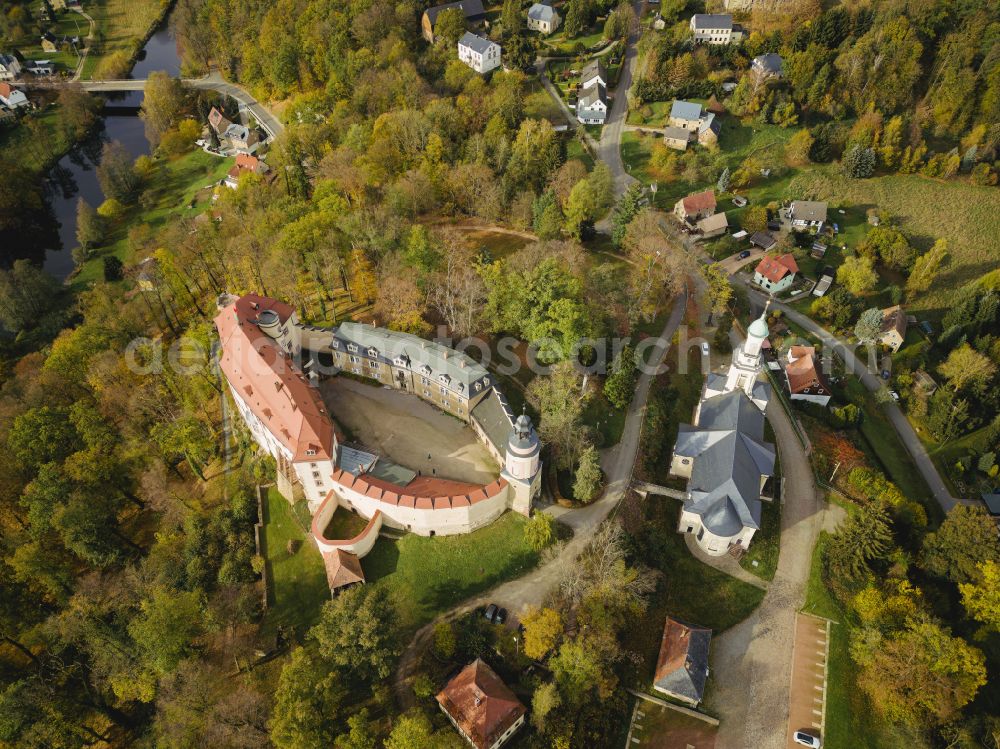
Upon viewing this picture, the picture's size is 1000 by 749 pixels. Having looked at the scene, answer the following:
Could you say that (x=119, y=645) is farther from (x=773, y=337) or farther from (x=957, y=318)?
(x=957, y=318)

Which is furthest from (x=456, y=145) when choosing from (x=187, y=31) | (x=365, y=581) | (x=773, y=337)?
(x=187, y=31)

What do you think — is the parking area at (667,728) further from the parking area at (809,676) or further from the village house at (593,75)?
the village house at (593,75)

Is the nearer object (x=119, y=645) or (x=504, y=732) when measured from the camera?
(x=504, y=732)

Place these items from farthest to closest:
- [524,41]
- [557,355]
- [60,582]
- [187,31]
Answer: [187,31], [524,41], [557,355], [60,582]

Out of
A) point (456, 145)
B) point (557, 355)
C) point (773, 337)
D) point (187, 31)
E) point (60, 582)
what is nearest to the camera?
point (60, 582)

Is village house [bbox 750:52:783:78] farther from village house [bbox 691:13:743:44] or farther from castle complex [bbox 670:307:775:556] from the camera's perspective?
castle complex [bbox 670:307:775:556]

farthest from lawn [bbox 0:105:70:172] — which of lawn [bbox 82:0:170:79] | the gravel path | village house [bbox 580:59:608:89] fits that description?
the gravel path

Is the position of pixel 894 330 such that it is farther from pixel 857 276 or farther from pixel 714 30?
pixel 714 30

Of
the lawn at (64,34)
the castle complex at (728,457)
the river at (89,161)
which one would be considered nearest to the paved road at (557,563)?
the castle complex at (728,457)
